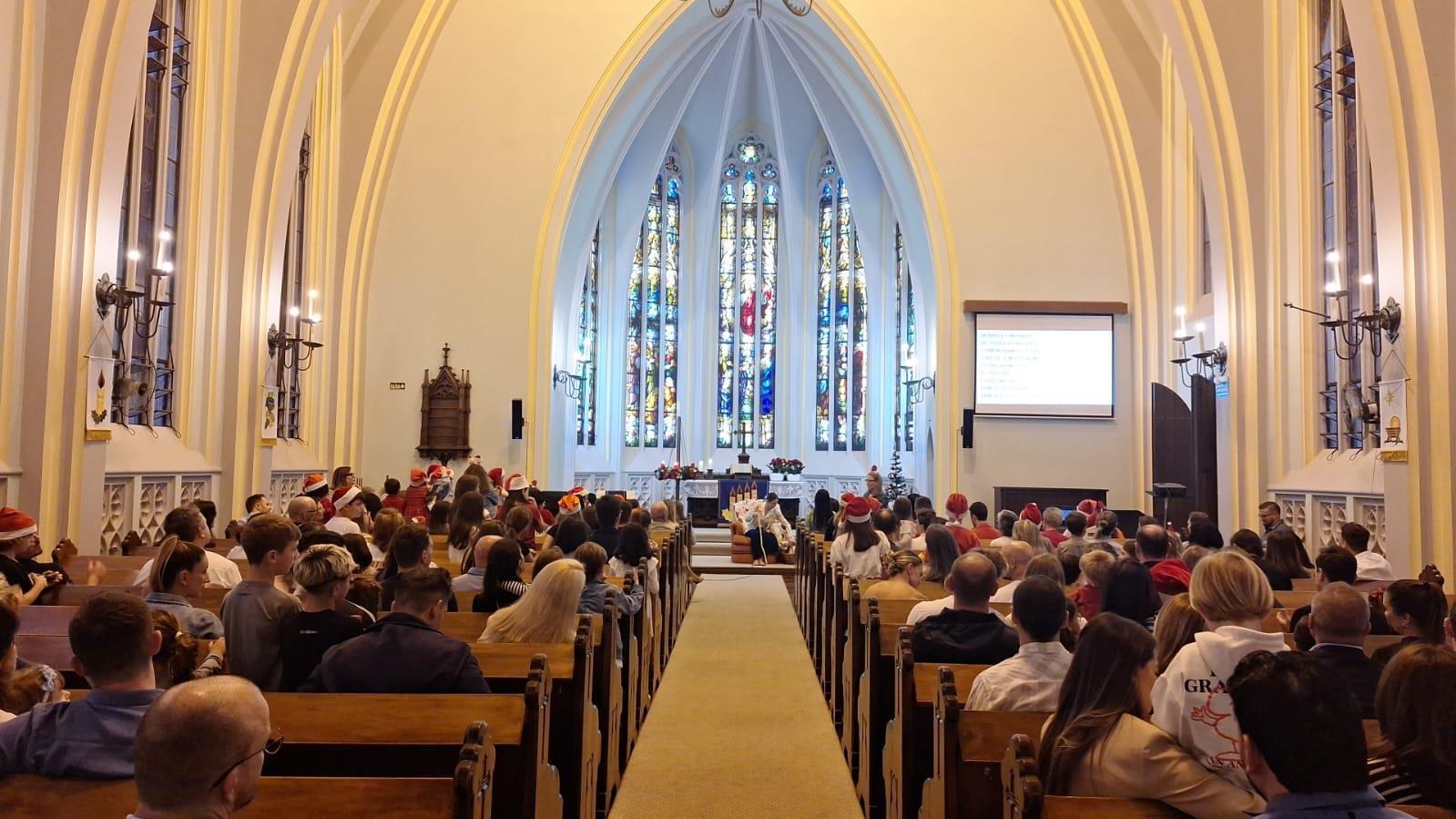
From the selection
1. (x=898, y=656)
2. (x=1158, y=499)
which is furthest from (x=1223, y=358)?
(x=898, y=656)

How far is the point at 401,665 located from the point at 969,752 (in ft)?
5.44

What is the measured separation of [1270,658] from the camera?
1742mm

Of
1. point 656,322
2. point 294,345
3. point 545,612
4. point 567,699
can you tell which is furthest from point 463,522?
point 656,322

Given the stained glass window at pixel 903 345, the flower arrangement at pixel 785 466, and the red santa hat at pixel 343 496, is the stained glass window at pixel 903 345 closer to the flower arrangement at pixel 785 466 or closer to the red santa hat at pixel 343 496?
the flower arrangement at pixel 785 466

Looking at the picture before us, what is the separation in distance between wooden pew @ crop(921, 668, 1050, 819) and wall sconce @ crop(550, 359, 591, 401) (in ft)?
47.6

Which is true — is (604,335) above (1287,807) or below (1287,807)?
above

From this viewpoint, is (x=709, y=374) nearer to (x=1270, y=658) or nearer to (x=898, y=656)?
(x=898, y=656)

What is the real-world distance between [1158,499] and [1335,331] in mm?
4519

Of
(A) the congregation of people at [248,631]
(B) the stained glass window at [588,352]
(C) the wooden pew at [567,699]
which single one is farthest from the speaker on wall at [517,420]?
(C) the wooden pew at [567,699]

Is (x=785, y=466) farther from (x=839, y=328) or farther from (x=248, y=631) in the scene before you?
(x=248, y=631)

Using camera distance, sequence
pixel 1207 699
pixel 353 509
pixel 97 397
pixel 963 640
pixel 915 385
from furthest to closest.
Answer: pixel 915 385, pixel 353 509, pixel 97 397, pixel 963 640, pixel 1207 699

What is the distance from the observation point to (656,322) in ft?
75.9

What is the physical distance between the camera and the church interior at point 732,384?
115 inches

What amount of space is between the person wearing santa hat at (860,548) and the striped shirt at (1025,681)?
4295 mm
